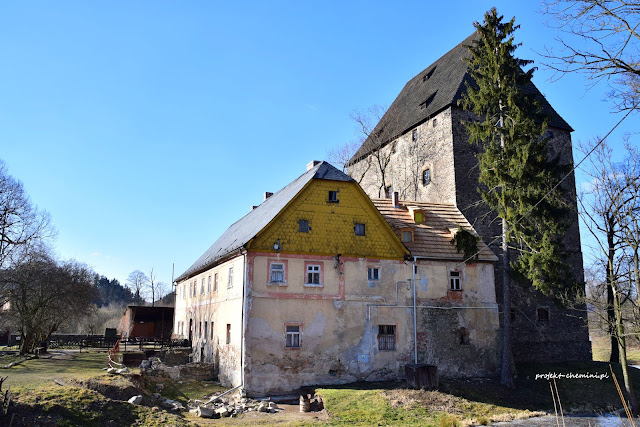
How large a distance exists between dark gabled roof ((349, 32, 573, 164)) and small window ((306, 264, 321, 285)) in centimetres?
1488

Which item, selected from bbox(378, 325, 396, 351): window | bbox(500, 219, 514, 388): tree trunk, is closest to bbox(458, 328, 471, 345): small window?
bbox(500, 219, 514, 388): tree trunk

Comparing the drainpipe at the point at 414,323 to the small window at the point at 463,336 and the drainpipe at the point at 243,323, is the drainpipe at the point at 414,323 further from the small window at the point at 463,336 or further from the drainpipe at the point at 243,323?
the drainpipe at the point at 243,323

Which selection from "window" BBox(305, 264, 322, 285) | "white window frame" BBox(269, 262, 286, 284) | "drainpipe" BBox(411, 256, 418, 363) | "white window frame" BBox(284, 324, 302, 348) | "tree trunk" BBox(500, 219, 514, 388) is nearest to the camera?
"white window frame" BBox(284, 324, 302, 348)

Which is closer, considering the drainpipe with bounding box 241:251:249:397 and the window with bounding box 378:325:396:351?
the drainpipe with bounding box 241:251:249:397

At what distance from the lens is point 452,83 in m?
33.3

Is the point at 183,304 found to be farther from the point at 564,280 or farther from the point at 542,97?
the point at 542,97

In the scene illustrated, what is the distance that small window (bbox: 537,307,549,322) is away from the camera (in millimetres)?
30672

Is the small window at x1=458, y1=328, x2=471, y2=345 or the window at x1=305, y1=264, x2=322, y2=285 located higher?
the window at x1=305, y1=264, x2=322, y2=285

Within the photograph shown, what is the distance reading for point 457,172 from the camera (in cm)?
3038

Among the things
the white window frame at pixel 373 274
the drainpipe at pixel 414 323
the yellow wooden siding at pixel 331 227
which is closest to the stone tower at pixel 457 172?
the drainpipe at pixel 414 323

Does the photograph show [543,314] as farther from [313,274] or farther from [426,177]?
[313,274]

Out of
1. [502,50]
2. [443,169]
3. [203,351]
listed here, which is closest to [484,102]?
[502,50]

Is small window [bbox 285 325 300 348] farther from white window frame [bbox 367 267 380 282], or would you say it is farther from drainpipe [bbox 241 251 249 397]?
white window frame [bbox 367 267 380 282]

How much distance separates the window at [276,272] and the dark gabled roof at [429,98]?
628 inches
